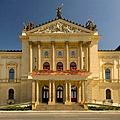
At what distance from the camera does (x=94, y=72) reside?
37.3m

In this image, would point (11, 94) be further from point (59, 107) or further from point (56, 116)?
point (56, 116)

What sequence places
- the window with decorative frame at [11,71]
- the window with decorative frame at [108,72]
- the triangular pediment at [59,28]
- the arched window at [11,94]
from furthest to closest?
the window with decorative frame at [108,72], the window with decorative frame at [11,71], the arched window at [11,94], the triangular pediment at [59,28]

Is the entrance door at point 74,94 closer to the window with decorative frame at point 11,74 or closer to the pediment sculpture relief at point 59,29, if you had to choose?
the pediment sculpture relief at point 59,29

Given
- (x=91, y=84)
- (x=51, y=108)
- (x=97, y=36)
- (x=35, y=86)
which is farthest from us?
(x=97, y=36)

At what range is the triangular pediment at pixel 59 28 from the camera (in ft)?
Result: 122

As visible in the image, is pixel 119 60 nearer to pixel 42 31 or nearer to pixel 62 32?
pixel 62 32

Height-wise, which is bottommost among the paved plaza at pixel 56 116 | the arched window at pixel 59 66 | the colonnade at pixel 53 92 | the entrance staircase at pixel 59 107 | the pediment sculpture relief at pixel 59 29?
the entrance staircase at pixel 59 107

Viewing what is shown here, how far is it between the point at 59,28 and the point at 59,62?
6.41 m

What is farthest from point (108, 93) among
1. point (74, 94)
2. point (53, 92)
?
point (53, 92)

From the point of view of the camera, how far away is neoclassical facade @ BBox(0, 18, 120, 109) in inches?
1432

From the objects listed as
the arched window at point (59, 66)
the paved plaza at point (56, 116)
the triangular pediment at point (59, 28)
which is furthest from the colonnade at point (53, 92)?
the triangular pediment at point (59, 28)

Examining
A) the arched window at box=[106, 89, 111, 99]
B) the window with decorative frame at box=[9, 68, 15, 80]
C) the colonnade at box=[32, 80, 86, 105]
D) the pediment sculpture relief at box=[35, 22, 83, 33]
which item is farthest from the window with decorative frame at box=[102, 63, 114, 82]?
the window with decorative frame at box=[9, 68, 15, 80]

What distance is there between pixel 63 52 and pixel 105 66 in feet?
28.8

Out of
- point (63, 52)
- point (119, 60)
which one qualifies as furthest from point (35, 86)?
point (119, 60)
